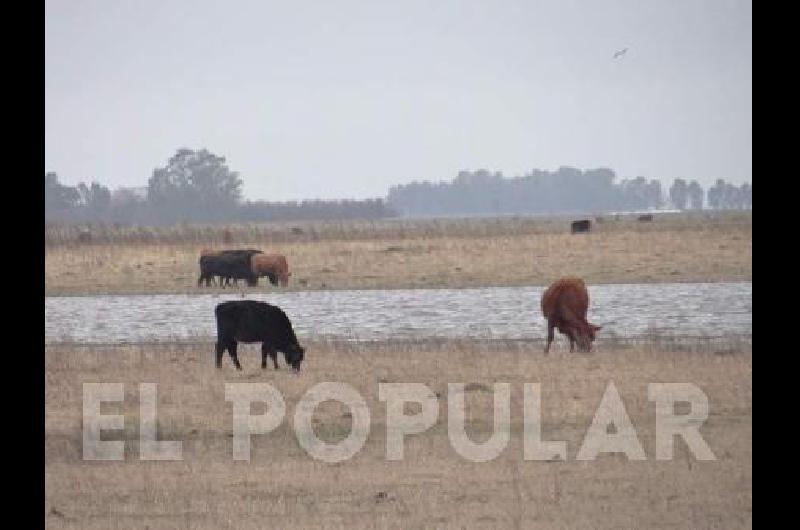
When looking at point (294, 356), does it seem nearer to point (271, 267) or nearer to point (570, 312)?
point (570, 312)

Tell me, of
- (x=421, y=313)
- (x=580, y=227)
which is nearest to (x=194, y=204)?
(x=580, y=227)

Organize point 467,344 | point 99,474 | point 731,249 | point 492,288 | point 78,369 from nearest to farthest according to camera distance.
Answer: point 99,474, point 78,369, point 467,344, point 492,288, point 731,249

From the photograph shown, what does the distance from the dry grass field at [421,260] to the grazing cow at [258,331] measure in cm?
1838

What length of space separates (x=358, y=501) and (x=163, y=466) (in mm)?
2292

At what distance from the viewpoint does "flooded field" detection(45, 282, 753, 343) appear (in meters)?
24.8

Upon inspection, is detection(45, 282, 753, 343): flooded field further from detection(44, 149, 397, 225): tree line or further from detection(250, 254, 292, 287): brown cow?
detection(44, 149, 397, 225): tree line

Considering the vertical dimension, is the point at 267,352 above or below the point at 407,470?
above

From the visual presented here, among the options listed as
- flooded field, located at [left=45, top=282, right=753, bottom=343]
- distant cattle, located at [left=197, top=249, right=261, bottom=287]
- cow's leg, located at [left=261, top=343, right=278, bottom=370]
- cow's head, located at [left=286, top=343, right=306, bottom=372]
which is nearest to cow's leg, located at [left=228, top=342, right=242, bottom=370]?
cow's leg, located at [left=261, top=343, right=278, bottom=370]

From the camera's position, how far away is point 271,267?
3841 centimetres

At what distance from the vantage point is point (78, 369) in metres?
19.3

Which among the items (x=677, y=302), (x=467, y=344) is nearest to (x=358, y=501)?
(x=467, y=344)

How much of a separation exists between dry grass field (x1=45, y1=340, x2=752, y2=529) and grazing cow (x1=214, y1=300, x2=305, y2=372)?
492mm

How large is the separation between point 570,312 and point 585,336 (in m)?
0.48
